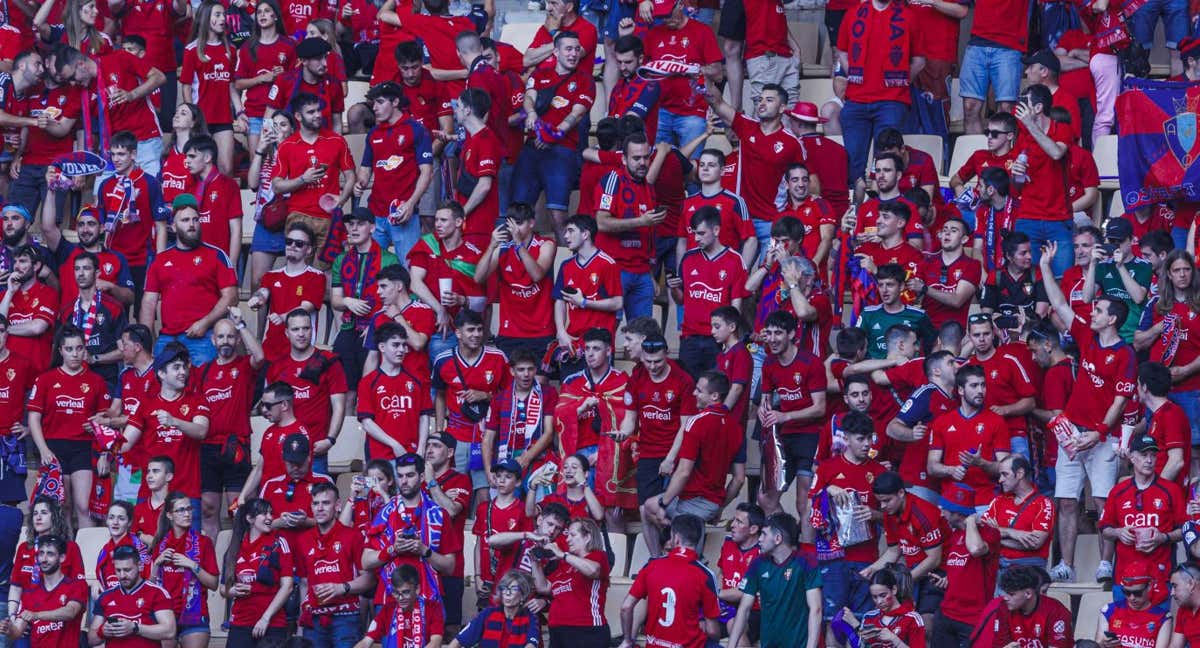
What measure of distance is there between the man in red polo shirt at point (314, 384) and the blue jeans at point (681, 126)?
3026 millimetres

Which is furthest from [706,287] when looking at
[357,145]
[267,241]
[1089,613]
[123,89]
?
[123,89]

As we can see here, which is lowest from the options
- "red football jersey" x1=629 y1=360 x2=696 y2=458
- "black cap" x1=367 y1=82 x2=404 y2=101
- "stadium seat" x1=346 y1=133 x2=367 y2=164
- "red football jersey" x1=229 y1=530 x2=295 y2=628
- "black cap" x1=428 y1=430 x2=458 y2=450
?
"red football jersey" x1=229 y1=530 x2=295 y2=628

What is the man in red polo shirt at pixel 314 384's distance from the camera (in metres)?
15.8

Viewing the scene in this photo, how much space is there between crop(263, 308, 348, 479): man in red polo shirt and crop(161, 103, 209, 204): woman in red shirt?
2.04 metres

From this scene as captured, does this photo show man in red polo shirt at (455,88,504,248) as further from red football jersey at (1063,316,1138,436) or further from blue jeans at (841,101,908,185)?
red football jersey at (1063,316,1138,436)

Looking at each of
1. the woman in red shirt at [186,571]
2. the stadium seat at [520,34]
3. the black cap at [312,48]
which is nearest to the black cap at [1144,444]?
the woman in red shirt at [186,571]

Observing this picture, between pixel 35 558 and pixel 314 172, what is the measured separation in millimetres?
3451

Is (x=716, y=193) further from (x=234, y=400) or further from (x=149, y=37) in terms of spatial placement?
(x=149, y=37)

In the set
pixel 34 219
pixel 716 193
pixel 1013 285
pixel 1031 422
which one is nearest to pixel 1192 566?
pixel 1031 422

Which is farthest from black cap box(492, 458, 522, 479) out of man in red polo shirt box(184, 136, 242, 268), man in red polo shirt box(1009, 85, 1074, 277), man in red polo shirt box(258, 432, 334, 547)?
man in red polo shirt box(1009, 85, 1074, 277)

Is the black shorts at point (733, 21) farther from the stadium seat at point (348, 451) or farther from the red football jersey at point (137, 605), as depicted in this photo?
the red football jersey at point (137, 605)

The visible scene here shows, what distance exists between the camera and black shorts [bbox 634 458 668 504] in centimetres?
1530

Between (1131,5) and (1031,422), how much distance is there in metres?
3.97

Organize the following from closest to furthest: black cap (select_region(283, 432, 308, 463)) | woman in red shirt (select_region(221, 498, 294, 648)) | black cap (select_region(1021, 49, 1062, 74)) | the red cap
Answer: woman in red shirt (select_region(221, 498, 294, 648)), black cap (select_region(283, 432, 308, 463)), the red cap, black cap (select_region(1021, 49, 1062, 74))
